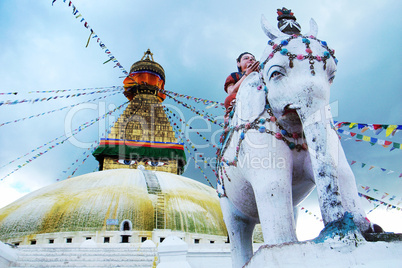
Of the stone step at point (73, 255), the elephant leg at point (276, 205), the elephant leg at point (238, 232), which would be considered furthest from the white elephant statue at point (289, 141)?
the stone step at point (73, 255)

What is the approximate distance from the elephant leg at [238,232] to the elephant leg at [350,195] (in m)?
1.16

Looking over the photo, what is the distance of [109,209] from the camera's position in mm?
10438

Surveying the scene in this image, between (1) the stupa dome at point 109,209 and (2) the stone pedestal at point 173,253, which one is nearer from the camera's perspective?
(2) the stone pedestal at point 173,253

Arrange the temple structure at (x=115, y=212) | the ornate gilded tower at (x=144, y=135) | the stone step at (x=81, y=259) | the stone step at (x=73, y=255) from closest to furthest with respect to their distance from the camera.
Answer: the stone step at (x=81, y=259) → the stone step at (x=73, y=255) → the temple structure at (x=115, y=212) → the ornate gilded tower at (x=144, y=135)

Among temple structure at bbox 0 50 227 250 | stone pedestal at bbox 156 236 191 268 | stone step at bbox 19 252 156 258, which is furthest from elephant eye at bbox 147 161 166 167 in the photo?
stone pedestal at bbox 156 236 191 268

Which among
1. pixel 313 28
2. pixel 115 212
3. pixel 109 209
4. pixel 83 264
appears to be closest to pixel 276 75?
pixel 313 28

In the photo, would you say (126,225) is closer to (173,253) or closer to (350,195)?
(173,253)

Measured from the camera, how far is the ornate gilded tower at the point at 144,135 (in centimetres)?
2008

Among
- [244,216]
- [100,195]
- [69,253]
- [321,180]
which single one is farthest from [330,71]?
[100,195]

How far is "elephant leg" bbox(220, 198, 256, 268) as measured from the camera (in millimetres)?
2961

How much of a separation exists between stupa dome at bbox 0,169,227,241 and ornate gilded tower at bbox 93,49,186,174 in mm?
7359

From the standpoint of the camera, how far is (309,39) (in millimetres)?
2252

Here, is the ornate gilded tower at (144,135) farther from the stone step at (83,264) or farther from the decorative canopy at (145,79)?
the stone step at (83,264)

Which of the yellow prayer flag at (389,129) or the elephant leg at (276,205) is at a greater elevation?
the yellow prayer flag at (389,129)
